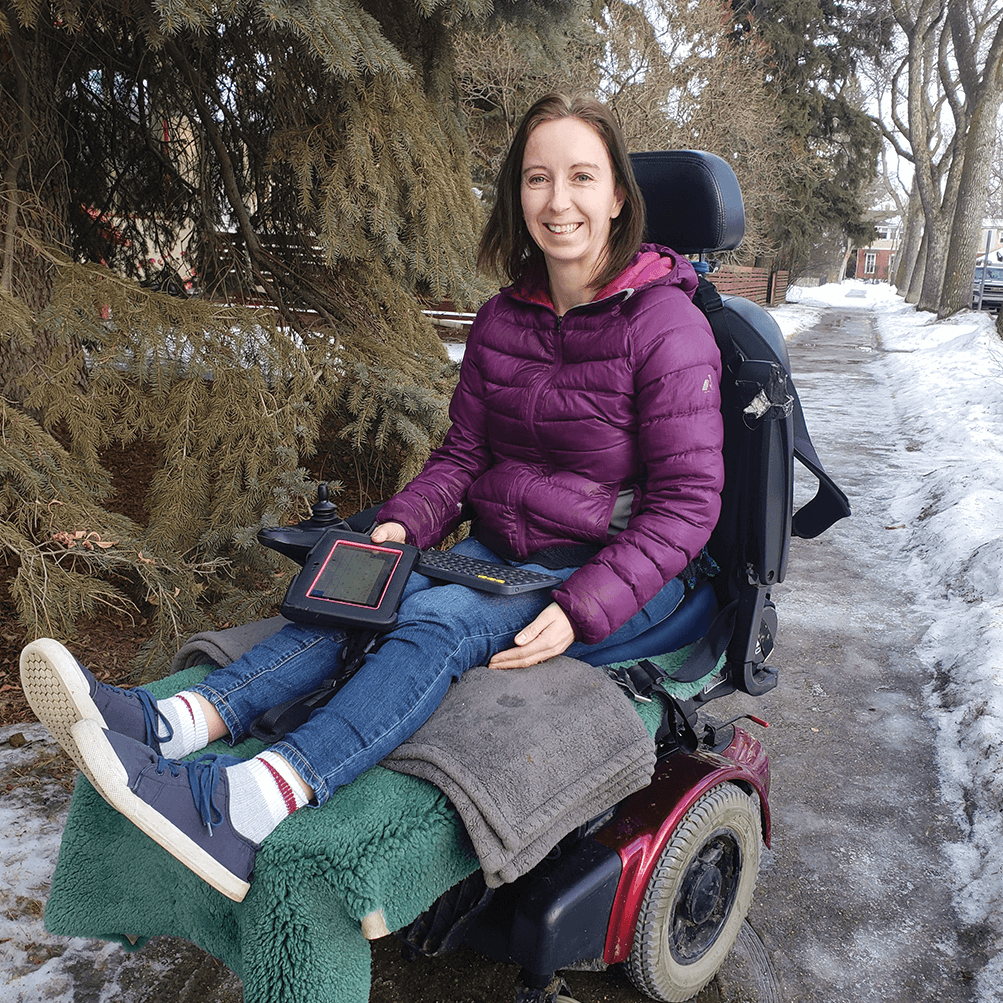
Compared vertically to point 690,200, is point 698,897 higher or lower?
lower

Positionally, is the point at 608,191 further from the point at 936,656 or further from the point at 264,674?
the point at 936,656

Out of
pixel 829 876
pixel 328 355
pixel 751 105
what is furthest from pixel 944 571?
pixel 751 105

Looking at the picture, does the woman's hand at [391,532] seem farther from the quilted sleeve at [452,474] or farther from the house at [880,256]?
the house at [880,256]

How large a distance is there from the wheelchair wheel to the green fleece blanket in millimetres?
532

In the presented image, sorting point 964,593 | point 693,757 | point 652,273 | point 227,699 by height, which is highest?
point 652,273

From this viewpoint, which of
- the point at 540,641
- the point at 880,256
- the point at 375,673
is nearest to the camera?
the point at 375,673

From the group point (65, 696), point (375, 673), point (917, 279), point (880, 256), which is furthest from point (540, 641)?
point (880, 256)

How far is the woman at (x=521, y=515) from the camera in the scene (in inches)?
58.7

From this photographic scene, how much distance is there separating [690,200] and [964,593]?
9.50 feet

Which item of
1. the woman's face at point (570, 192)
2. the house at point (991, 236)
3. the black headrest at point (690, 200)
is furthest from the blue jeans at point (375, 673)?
the house at point (991, 236)

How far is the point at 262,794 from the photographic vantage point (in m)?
1.51

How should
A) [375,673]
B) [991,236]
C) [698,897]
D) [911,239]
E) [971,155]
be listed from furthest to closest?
[991,236] → [911,239] → [971,155] → [698,897] → [375,673]

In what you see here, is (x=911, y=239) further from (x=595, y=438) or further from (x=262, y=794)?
(x=262, y=794)

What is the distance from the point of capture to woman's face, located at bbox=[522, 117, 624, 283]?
2.11 meters
